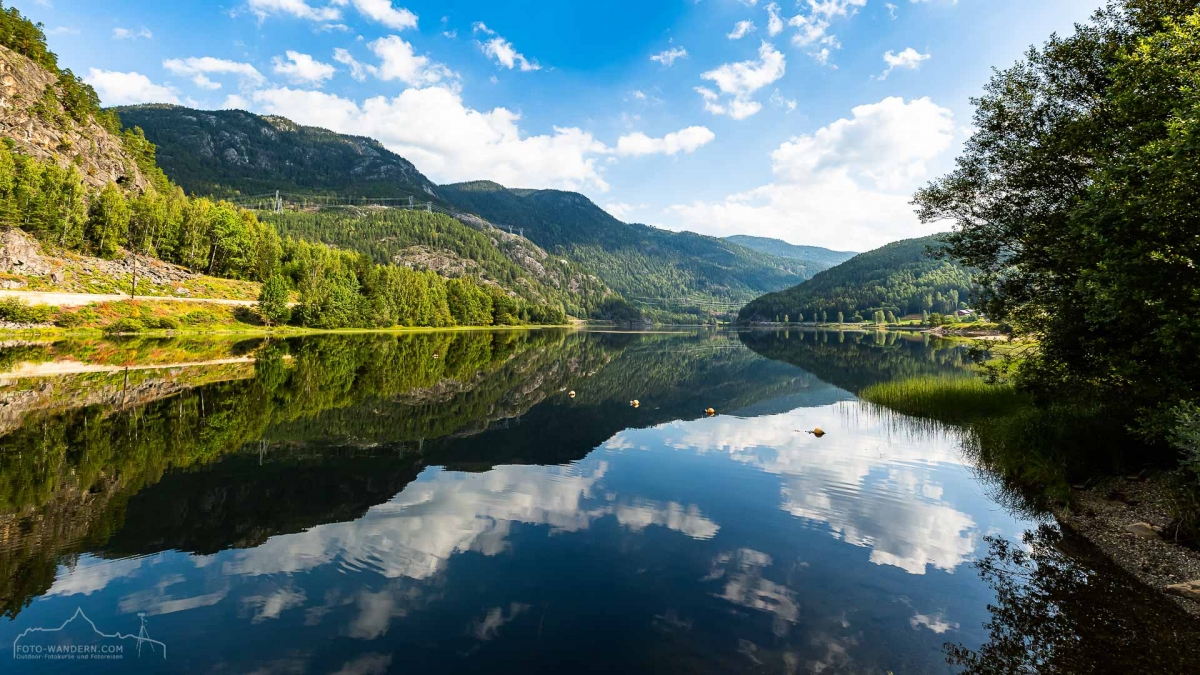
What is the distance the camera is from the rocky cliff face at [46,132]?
116375 mm

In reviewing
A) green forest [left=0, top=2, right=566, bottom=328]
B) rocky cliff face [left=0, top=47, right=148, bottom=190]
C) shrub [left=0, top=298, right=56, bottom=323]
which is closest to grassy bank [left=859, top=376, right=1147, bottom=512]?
shrub [left=0, top=298, right=56, bottom=323]

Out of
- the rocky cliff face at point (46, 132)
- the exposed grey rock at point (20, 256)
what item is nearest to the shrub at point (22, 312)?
the exposed grey rock at point (20, 256)

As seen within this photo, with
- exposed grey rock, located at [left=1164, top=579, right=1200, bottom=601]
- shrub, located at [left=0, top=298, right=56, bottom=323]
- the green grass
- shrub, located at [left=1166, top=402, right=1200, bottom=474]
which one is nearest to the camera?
exposed grey rock, located at [left=1164, top=579, right=1200, bottom=601]

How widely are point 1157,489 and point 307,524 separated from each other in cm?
2529

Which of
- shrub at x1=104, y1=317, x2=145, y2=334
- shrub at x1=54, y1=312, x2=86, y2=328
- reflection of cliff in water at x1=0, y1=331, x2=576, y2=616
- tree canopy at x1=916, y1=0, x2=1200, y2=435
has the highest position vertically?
tree canopy at x1=916, y1=0, x2=1200, y2=435

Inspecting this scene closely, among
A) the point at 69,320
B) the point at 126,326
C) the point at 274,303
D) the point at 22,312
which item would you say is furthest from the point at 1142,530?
the point at 274,303

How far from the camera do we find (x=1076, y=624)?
9281 millimetres

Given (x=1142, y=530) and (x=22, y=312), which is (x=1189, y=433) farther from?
(x=22, y=312)

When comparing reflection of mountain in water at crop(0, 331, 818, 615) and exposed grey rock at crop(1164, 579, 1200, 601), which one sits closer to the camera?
exposed grey rock at crop(1164, 579, 1200, 601)

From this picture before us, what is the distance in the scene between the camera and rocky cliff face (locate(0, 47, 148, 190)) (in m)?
116

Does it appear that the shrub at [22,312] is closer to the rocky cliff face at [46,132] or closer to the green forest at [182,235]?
the green forest at [182,235]

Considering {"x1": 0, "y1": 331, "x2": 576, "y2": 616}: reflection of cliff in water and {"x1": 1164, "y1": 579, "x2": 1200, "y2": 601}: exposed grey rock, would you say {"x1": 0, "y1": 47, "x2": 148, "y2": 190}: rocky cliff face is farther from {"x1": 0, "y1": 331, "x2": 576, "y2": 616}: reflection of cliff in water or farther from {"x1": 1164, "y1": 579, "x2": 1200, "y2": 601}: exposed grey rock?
{"x1": 1164, "y1": 579, "x2": 1200, "y2": 601}: exposed grey rock

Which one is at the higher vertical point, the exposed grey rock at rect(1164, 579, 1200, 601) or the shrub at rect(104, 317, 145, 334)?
the exposed grey rock at rect(1164, 579, 1200, 601)

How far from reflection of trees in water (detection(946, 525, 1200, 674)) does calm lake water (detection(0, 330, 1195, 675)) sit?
0.44m
